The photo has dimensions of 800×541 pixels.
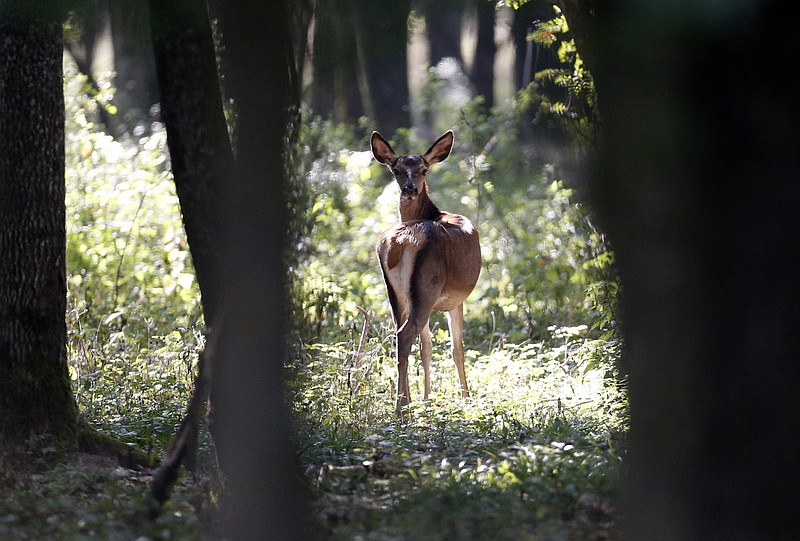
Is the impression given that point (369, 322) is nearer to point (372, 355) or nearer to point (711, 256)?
point (372, 355)

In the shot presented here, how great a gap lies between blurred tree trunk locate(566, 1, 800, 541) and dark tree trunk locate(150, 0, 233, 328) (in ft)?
7.10

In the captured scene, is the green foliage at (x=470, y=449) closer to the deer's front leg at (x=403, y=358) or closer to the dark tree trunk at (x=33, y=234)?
the deer's front leg at (x=403, y=358)

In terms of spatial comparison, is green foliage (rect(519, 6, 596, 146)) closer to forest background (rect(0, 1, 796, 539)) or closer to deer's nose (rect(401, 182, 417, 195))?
forest background (rect(0, 1, 796, 539))

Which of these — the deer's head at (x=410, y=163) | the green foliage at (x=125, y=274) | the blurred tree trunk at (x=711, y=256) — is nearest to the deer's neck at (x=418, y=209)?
the deer's head at (x=410, y=163)

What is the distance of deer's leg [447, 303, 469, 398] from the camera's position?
8.93 metres

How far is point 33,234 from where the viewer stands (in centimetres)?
Answer: 624

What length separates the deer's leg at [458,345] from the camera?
8.93 metres

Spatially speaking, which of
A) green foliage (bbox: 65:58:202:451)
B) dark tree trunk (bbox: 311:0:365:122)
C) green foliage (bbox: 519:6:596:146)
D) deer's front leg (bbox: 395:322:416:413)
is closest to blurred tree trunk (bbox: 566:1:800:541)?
dark tree trunk (bbox: 311:0:365:122)

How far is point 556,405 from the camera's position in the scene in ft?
24.6

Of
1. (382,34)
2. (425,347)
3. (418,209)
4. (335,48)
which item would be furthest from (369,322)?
(382,34)

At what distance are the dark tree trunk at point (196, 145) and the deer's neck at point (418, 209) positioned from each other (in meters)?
4.91

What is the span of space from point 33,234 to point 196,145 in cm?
147

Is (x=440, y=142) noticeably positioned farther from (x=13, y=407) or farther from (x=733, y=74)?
(x=733, y=74)

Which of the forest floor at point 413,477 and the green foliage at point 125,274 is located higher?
the green foliage at point 125,274
